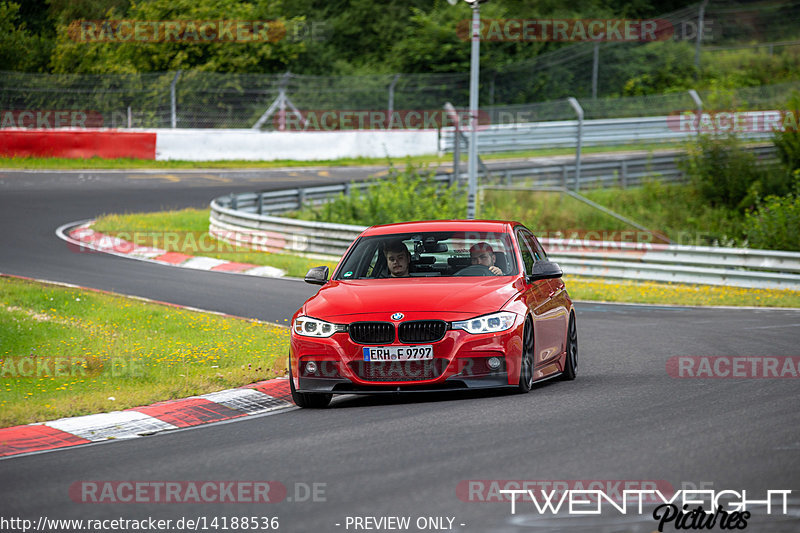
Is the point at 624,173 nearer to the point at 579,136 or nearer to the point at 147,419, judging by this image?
the point at 579,136

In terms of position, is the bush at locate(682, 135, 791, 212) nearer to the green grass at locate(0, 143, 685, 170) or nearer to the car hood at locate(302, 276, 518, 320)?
the green grass at locate(0, 143, 685, 170)

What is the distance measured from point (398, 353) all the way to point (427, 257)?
160 cm

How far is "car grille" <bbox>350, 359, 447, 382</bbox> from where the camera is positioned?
27.9 feet

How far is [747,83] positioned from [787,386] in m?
43.0

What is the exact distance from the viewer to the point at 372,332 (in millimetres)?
8594

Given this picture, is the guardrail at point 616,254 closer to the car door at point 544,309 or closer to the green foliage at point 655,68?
the car door at point 544,309

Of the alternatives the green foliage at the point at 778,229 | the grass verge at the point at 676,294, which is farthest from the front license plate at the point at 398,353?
the green foliage at the point at 778,229

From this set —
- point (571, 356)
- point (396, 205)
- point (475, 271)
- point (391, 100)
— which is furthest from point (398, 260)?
point (391, 100)

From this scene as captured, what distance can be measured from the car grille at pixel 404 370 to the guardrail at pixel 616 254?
42.1 ft

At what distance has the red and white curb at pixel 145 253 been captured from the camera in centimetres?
2223

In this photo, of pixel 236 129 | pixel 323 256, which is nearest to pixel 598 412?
pixel 323 256

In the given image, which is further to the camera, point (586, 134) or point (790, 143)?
point (586, 134)


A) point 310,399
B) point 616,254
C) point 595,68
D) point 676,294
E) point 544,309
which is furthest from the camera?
point 595,68

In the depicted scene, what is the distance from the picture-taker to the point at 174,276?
20000 mm
